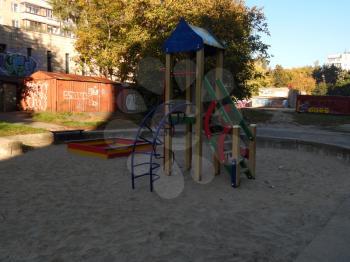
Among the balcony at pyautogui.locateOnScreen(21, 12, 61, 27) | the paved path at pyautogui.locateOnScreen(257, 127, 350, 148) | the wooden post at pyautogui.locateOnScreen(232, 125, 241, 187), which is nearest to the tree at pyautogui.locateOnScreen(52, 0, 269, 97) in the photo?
the paved path at pyautogui.locateOnScreen(257, 127, 350, 148)

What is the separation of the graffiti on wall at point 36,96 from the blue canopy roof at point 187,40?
791 inches

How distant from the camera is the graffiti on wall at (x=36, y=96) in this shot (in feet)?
84.0

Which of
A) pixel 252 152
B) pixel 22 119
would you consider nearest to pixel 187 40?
pixel 252 152

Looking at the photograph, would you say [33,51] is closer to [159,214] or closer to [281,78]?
[159,214]

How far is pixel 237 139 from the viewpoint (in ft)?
23.1

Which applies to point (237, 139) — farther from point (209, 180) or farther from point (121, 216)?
point (121, 216)

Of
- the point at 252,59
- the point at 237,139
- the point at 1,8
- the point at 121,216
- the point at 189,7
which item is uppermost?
the point at 1,8

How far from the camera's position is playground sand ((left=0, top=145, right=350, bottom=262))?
13.1 ft

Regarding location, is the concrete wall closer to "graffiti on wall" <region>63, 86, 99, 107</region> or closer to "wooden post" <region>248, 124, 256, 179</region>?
"graffiti on wall" <region>63, 86, 99, 107</region>

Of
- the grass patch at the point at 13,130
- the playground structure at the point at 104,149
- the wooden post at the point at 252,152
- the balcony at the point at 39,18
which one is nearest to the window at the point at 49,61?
the grass patch at the point at 13,130

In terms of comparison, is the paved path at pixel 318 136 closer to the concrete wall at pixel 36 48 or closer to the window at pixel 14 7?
the concrete wall at pixel 36 48

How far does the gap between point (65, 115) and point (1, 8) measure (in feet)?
147

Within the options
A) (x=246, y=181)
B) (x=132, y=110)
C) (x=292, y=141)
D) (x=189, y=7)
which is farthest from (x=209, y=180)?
(x=132, y=110)

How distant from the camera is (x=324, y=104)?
36562 mm
